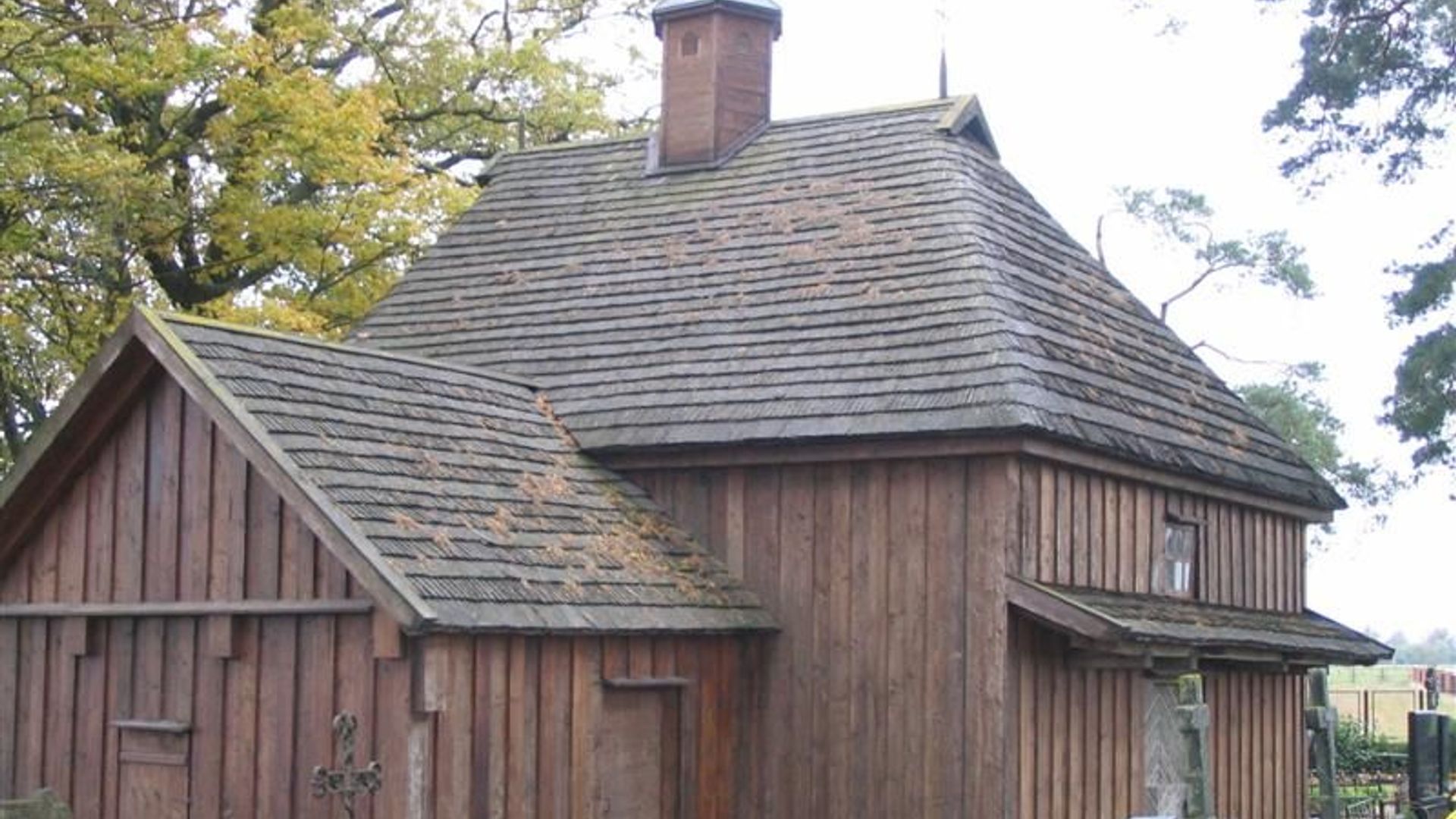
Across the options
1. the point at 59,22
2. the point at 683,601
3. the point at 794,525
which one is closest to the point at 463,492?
the point at 683,601

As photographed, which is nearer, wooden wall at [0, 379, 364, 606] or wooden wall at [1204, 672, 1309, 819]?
wooden wall at [0, 379, 364, 606]

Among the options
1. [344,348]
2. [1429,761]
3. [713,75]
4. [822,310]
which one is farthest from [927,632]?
[713,75]

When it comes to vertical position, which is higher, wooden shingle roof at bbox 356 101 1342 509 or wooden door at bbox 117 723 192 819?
wooden shingle roof at bbox 356 101 1342 509

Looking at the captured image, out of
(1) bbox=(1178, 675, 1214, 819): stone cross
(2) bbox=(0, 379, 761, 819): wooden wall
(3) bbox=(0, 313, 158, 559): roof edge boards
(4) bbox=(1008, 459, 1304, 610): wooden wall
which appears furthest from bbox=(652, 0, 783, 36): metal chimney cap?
(1) bbox=(1178, 675, 1214, 819): stone cross

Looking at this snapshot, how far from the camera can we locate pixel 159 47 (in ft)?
84.9

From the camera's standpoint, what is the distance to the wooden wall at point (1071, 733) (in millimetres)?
15445

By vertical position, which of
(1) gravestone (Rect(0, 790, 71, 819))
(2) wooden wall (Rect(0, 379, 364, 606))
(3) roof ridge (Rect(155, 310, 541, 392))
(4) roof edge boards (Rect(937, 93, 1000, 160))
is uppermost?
(4) roof edge boards (Rect(937, 93, 1000, 160))

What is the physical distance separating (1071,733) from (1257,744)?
3924mm

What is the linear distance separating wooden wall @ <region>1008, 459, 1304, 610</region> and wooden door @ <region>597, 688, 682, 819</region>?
2.85m

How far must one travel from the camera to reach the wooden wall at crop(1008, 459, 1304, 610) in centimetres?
1580

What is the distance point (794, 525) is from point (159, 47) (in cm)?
1321

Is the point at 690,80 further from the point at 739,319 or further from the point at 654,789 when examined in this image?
the point at 654,789

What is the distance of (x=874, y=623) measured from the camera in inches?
628

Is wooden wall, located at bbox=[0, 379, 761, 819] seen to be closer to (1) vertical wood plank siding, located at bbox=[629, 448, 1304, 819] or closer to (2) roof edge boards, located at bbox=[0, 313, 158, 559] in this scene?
(2) roof edge boards, located at bbox=[0, 313, 158, 559]
